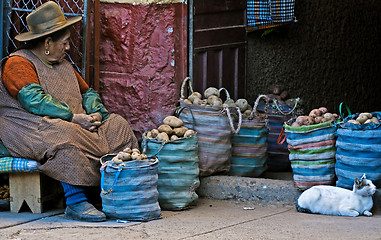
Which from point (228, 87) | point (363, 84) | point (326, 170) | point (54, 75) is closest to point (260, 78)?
point (228, 87)

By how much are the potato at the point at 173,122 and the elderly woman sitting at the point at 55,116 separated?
0.33 metres

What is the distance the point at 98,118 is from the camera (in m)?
4.98

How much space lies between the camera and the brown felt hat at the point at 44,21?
4.94 m

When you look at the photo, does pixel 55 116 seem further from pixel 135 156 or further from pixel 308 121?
pixel 308 121

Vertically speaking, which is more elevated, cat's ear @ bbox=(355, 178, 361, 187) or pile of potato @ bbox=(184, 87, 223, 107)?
pile of potato @ bbox=(184, 87, 223, 107)

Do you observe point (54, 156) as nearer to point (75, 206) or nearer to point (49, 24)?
point (75, 206)

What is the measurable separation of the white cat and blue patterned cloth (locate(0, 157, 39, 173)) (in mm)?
2100

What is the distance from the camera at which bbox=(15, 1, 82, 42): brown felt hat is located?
4938mm

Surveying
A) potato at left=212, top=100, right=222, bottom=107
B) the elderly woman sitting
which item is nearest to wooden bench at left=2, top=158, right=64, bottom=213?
the elderly woman sitting

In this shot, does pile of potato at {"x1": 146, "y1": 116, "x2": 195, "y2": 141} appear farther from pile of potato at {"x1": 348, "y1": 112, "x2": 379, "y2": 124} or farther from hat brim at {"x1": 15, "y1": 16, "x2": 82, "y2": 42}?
pile of potato at {"x1": 348, "y1": 112, "x2": 379, "y2": 124}

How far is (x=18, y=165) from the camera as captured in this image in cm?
457

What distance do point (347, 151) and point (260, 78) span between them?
2.72m

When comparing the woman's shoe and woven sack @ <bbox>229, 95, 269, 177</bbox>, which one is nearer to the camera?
the woman's shoe

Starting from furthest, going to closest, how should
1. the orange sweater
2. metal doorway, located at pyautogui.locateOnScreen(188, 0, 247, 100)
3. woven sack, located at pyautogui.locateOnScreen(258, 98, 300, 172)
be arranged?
woven sack, located at pyautogui.locateOnScreen(258, 98, 300, 172), metal doorway, located at pyautogui.locateOnScreen(188, 0, 247, 100), the orange sweater
